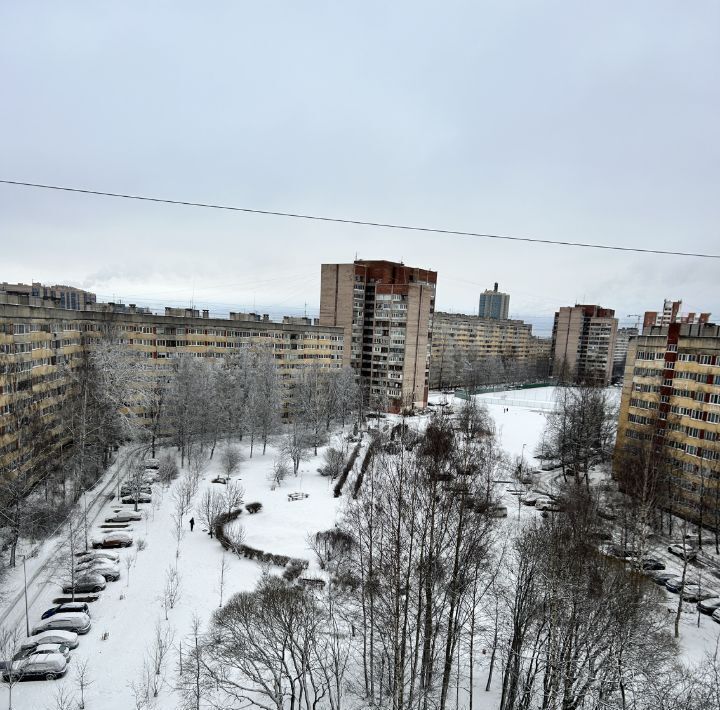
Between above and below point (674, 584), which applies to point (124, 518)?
below

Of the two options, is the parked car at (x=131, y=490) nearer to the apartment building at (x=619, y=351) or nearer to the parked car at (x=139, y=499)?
the parked car at (x=139, y=499)

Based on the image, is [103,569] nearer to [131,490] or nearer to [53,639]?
[53,639]

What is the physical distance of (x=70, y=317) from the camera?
34594 mm

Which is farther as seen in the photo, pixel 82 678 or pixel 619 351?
pixel 619 351

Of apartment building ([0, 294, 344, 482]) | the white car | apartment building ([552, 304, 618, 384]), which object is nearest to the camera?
the white car

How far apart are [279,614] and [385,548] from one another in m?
3.20

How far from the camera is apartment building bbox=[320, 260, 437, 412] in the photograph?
5494cm

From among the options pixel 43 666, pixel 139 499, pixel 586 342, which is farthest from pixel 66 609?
pixel 586 342

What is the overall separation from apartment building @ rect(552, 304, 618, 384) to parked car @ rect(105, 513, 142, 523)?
83601 mm

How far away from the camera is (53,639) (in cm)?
1459

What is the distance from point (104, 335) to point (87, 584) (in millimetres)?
24578

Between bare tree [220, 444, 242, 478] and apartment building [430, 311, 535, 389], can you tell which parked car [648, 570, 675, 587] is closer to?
bare tree [220, 444, 242, 478]

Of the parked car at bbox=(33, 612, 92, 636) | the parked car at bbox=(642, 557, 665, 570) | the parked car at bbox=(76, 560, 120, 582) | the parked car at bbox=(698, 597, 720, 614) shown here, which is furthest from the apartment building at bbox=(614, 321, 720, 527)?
the parked car at bbox=(33, 612, 92, 636)

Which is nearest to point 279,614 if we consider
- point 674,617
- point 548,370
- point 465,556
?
point 465,556
